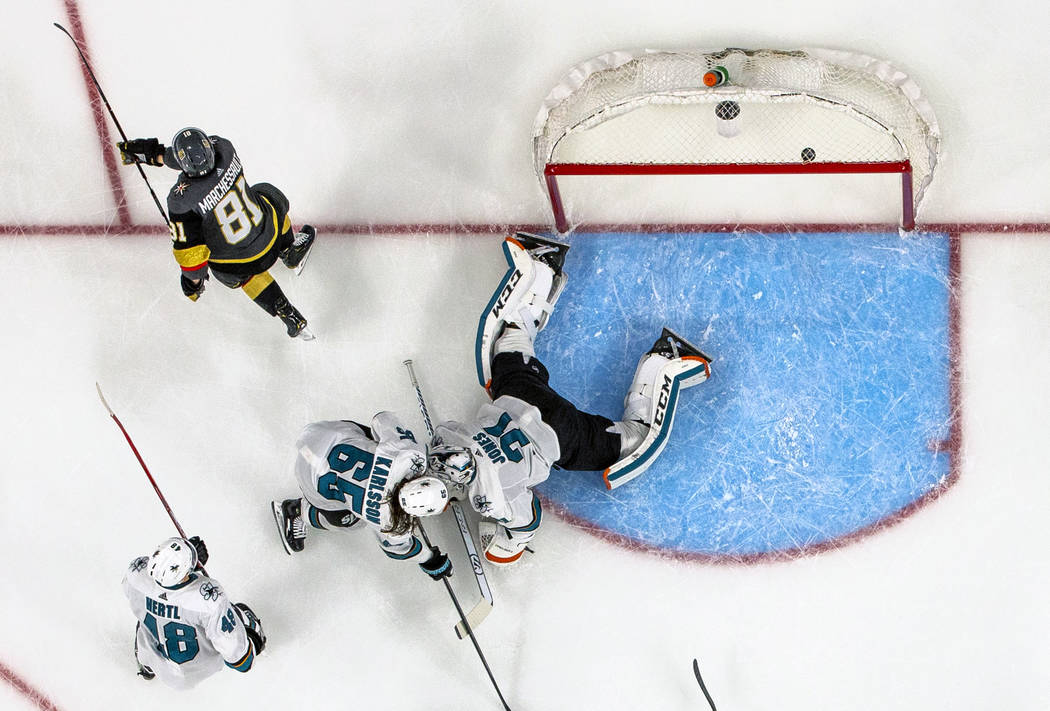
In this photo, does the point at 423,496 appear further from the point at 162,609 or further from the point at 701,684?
the point at 701,684

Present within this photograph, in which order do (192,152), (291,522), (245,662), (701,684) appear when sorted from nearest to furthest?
(192,152), (245,662), (701,684), (291,522)

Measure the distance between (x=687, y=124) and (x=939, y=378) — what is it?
1608 millimetres

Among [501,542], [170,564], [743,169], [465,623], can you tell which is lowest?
[465,623]

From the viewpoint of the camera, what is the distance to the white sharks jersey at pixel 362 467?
418 centimetres

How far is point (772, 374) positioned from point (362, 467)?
1.92 meters

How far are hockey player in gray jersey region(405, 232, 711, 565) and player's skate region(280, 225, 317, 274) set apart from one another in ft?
3.03

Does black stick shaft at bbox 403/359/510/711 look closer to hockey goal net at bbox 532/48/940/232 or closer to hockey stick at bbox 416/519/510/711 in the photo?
hockey stick at bbox 416/519/510/711

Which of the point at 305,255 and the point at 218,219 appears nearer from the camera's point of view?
the point at 218,219

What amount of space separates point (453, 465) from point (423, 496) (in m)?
0.22

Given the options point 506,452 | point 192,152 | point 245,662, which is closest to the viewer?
point 192,152

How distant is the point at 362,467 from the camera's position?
423 cm

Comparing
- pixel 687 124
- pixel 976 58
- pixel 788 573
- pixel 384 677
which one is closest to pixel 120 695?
pixel 384 677

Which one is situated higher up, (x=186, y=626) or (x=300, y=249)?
(x=300, y=249)

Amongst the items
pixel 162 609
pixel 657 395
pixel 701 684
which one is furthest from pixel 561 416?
pixel 162 609
